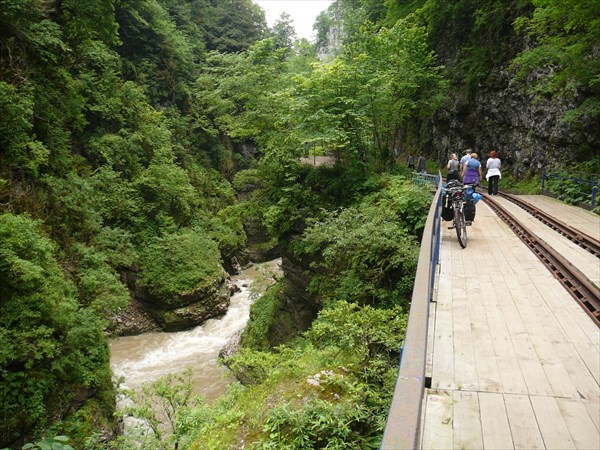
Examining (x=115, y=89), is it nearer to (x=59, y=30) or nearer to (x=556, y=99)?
(x=59, y=30)

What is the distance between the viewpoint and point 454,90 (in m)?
23.9

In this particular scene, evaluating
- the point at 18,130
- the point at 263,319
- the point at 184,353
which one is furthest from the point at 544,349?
the point at 184,353

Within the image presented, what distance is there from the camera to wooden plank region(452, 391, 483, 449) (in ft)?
8.54

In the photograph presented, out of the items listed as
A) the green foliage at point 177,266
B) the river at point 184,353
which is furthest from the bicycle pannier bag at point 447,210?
the green foliage at point 177,266

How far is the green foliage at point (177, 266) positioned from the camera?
69.5 ft

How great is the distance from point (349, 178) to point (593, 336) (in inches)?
475

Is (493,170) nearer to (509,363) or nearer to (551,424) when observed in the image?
(509,363)

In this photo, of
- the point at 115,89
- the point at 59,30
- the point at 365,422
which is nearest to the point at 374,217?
the point at 365,422

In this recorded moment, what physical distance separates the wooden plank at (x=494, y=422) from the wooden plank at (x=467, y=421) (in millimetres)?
39

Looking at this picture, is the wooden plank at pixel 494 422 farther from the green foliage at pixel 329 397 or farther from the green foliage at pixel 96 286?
the green foliage at pixel 96 286

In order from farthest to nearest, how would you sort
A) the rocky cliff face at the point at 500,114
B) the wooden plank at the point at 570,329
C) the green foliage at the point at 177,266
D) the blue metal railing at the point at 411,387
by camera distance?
the green foliage at the point at 177,266 < the rocky cliff face at the point at 500,114 < the wooden plank at the point at 570,329 < the blue metal railing at the point at 411,387

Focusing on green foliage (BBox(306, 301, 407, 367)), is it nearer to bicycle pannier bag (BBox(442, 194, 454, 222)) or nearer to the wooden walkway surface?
the wooden walkway surface

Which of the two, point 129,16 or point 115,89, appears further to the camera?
point 129,16

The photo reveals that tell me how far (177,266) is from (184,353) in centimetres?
604
